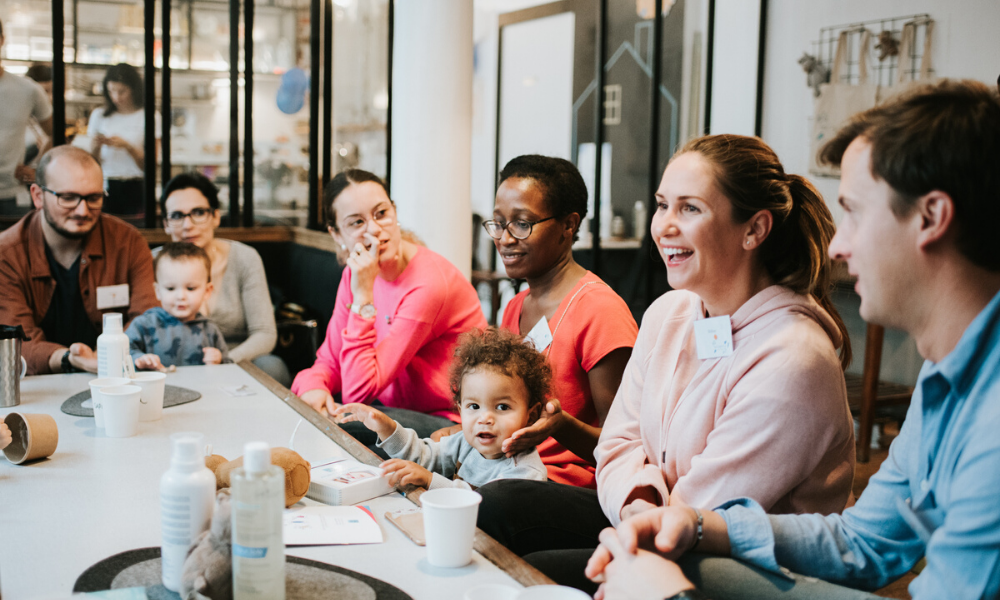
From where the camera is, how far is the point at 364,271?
103 inches

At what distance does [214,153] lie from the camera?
5969 millimetres

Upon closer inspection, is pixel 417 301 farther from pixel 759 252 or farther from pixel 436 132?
pixel 436 132

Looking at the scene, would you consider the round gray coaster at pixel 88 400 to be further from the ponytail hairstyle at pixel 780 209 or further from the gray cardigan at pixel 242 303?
the ponytail hairstyle at pixel 780 209

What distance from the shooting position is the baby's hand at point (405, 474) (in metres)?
1.46

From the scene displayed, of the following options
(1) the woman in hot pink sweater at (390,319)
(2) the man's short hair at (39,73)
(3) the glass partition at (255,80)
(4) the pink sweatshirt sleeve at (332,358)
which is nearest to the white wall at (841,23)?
(3) the glass partition at (255,80)

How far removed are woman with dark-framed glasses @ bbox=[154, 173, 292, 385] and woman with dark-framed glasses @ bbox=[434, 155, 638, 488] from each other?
63.1 inches

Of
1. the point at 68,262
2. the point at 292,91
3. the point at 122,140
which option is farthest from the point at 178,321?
the point at 292,91

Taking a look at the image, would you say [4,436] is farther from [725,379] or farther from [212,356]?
[725,379]

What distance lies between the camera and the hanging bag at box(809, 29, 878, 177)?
511 centimetres

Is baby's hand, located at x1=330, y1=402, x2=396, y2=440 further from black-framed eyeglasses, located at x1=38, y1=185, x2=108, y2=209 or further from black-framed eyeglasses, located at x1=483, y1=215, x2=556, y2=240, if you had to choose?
black-framed eyeglasses, located at x1=38, y1=185, x2=108, y2=209

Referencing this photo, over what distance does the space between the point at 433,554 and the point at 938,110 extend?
878 millimetres

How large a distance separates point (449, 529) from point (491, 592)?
128 mm

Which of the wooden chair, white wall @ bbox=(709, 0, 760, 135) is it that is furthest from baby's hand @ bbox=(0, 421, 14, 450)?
white wall @ bbox=(709, 0, 760, 135)

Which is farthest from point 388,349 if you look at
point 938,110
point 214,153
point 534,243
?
point 214,153
